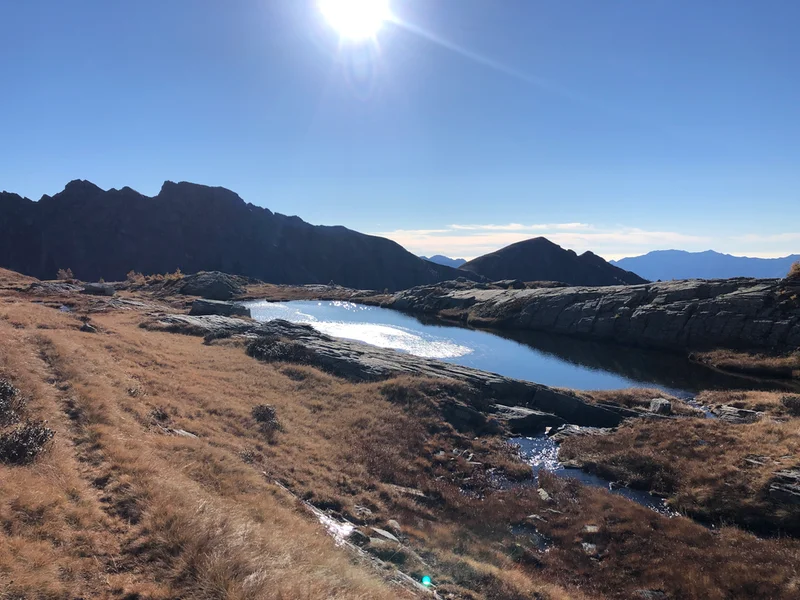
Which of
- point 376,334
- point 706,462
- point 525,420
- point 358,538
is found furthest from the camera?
point 376,334

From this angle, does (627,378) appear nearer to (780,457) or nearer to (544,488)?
(780,457)

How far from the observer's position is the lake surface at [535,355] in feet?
145

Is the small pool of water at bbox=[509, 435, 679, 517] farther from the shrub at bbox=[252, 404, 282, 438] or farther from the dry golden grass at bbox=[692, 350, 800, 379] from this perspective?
the dry golden grass at bbox=[692, 350, 800, 379]

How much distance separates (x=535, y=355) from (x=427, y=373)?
27.0 metres

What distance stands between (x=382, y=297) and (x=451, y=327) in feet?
137

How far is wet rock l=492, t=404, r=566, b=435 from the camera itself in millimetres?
28875

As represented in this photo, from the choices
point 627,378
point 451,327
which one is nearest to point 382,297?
point 451,327

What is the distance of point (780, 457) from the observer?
67.5 ft

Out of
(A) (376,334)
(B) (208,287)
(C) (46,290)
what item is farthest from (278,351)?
(B) (208,287)

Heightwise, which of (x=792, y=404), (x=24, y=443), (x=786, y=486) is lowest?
(x=786, y=486)

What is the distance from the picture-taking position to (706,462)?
2192 cm

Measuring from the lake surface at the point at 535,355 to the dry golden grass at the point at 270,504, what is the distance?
23.4 m

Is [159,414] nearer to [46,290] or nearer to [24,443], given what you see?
[24,443]

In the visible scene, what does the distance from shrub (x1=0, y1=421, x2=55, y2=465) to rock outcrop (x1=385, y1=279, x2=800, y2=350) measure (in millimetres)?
65547
